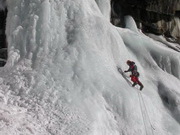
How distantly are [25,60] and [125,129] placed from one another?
12.0ft

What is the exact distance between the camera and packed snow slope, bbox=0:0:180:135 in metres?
7.35

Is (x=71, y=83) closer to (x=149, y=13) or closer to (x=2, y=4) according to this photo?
(x=2, y=4)

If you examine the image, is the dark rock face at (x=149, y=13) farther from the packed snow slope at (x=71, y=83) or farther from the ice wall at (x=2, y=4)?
the ice wall at (x=2, y=4)

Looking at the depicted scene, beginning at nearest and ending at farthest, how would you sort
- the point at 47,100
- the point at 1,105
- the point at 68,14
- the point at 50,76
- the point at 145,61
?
the point at 1,105, the point at 47,100, the point at 50,76, the point at 68,14, the point at 145,61

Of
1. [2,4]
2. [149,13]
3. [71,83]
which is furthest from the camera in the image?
[149,13]

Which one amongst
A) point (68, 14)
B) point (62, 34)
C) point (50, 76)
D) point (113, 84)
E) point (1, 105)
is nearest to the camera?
point (1, 105)

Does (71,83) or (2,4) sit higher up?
(2,4)

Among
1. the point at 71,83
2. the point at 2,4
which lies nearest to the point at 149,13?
the point at 2,4

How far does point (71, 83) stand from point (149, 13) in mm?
9793

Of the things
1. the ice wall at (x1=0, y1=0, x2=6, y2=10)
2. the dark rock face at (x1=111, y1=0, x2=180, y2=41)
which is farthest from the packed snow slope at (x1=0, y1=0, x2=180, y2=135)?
the dark rock face at (x1=111, y1=0, x2=180, y2=41)

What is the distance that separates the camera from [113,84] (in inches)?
359

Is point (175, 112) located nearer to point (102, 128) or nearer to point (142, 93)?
point (142, 93)

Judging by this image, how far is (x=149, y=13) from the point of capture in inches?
658

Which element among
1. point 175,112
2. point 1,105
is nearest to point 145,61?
point 175,112
